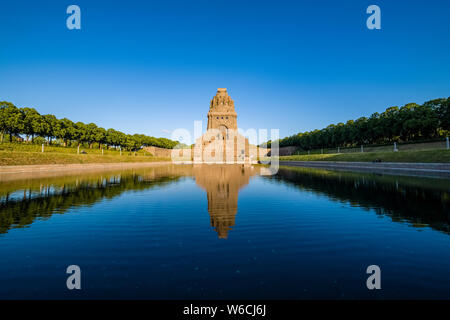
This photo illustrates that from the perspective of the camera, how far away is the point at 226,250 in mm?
5082

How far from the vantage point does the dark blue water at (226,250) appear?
366 cm

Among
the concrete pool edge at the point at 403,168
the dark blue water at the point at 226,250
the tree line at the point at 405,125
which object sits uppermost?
the tree line at the point at 405,125

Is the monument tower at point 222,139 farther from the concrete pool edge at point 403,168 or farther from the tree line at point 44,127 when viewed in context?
the concrete pool edge at point 403,168

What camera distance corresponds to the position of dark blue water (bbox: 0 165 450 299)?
3658mm

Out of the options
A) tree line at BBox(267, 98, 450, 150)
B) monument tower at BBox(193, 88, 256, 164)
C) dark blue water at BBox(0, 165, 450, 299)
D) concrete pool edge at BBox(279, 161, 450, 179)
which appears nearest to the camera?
dark blue water at BBox(0, 165, 450, 299)

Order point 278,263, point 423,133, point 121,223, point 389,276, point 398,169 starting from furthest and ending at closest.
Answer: point 423,133 < point 398,169 < point 121,223 < point 278,263 < point 389,276

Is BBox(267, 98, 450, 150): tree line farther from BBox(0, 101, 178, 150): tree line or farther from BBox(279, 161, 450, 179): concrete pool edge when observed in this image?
BBox(0, 101, 178, 150): tree line

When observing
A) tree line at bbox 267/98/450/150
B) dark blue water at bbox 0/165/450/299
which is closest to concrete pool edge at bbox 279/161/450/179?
tree line at bbox 267/98/450/150

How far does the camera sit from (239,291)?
3568 mm

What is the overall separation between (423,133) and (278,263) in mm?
52160

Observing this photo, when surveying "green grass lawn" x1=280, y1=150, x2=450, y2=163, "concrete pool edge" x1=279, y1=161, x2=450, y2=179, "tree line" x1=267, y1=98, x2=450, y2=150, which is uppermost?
"tree line" x1=267, y1=98, x2=450, y2=150

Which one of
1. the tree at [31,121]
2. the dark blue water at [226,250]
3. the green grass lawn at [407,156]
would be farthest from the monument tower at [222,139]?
the dark blue water at [226,250]
